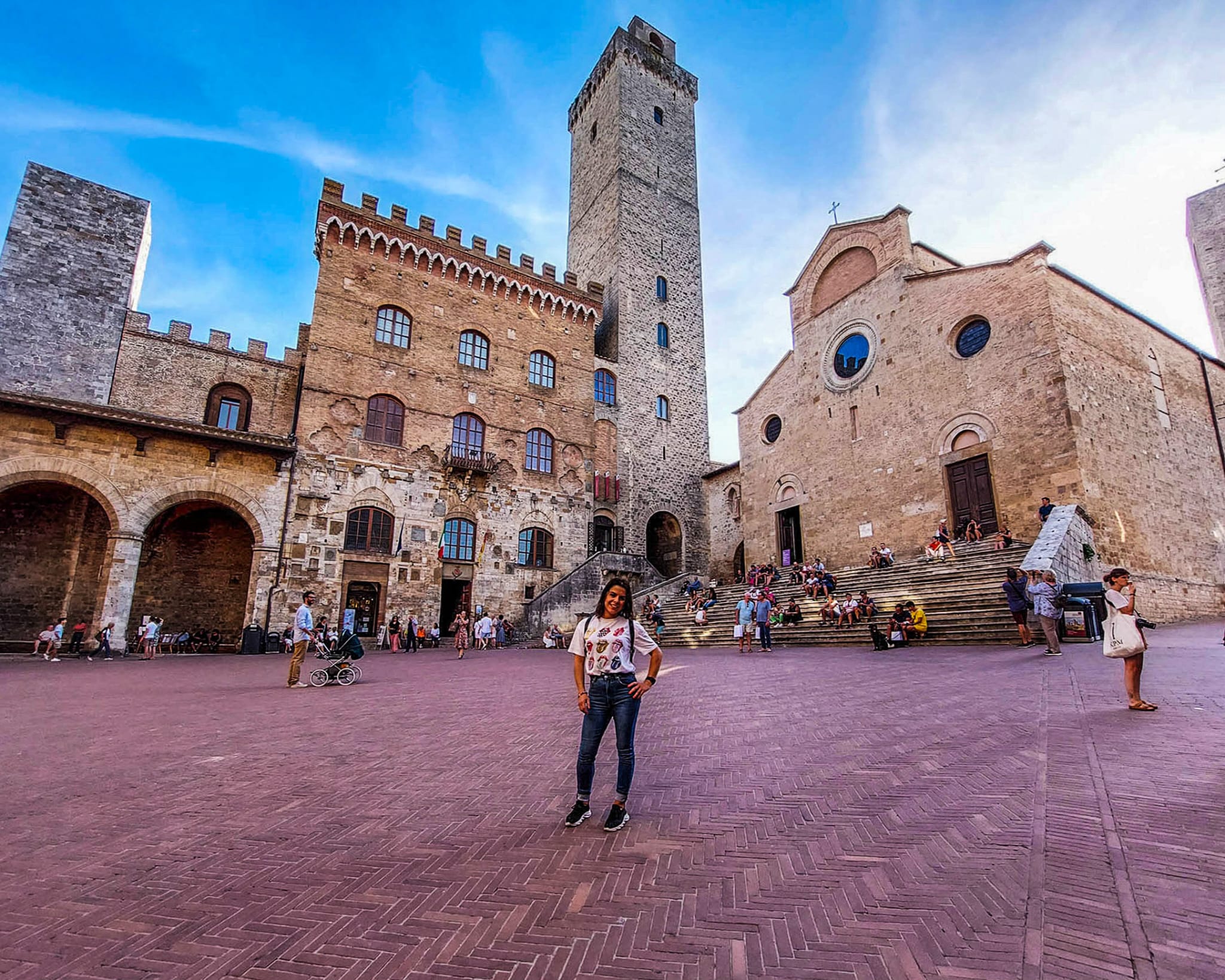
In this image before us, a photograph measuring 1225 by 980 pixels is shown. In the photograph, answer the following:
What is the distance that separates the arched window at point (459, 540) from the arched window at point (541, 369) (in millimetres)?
7197

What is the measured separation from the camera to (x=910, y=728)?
5465 millimetres

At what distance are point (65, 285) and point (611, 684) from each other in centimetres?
2719

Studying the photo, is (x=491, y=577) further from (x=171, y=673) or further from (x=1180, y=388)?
(x=1180, y=388)

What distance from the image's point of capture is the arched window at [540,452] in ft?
84.2

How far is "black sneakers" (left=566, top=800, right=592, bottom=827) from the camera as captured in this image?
11.7ft

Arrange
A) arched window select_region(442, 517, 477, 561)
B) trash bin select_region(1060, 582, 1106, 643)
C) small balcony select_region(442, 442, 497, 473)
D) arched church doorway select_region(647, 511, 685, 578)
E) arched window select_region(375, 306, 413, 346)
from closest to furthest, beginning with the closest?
1. trash bin select_region(1060, 582, 1106, 643)
2. arched window select_region(442, 517, 477, 561)
3. small balcony select_region(442, 442, 497, 473)
4. arched window select_region(375, 306, 413, 346)
5. arched church doorway select_region(647, 511, 685, 578)

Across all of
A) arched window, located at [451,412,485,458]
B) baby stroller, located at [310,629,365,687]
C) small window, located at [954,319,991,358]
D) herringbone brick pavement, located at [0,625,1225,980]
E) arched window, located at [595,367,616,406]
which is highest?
arched window, located at [595,367,616,406]

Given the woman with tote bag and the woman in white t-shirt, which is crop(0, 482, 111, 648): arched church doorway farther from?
the woman with tote bag

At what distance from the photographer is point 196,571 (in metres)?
21.0

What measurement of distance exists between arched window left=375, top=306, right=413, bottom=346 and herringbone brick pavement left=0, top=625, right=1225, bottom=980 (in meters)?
19.5

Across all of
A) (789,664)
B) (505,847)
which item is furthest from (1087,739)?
(789,664)

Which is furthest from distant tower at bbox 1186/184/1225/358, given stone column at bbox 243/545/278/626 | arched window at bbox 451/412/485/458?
stone column at bbox 243/545/278/626

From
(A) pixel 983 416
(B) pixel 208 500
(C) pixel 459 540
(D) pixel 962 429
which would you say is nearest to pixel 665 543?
(C) pixel 459 540

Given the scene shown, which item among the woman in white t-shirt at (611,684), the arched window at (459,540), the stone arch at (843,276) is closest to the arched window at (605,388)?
the arched window at (459,540)
